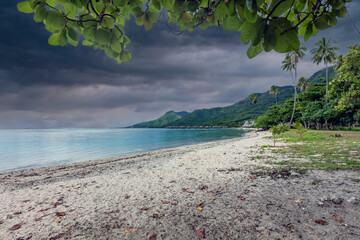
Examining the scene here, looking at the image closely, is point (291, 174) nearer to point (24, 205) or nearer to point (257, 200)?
point (257, 200)

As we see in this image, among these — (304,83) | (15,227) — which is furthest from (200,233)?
(304,83)

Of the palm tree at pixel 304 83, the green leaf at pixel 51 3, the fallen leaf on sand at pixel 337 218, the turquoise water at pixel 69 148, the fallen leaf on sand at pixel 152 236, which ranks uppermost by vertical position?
the palm tree at pixel 304 83

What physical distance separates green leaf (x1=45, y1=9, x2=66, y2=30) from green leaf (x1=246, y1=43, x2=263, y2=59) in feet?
4.96

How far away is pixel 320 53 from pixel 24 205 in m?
71.3

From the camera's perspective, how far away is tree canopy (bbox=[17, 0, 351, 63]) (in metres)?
1.08

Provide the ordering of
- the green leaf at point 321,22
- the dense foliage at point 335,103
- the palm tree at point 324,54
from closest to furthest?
the green leaf at point 321,22, the dense foliage at point 335,103, the palm tree at point 324,54

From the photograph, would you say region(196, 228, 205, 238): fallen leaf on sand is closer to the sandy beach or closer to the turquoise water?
the sandy beach

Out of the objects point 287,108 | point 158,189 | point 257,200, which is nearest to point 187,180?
point 158,189

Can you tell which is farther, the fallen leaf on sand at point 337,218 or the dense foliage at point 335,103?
the dense foliage at point 335,103

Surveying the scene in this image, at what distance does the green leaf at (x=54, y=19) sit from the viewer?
126cm

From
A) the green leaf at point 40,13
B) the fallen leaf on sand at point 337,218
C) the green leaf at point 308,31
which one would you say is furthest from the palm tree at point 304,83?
the green leaf at point 40,13

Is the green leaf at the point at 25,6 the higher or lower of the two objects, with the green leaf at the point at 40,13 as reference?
higher

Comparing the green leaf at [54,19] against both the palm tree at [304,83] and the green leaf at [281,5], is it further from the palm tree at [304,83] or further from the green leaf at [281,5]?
the palm tree at [304,83]

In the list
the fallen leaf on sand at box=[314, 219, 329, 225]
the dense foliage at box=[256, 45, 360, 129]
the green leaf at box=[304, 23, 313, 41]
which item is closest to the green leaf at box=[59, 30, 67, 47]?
the green leaf at box=[304, 23, 313, 41]
